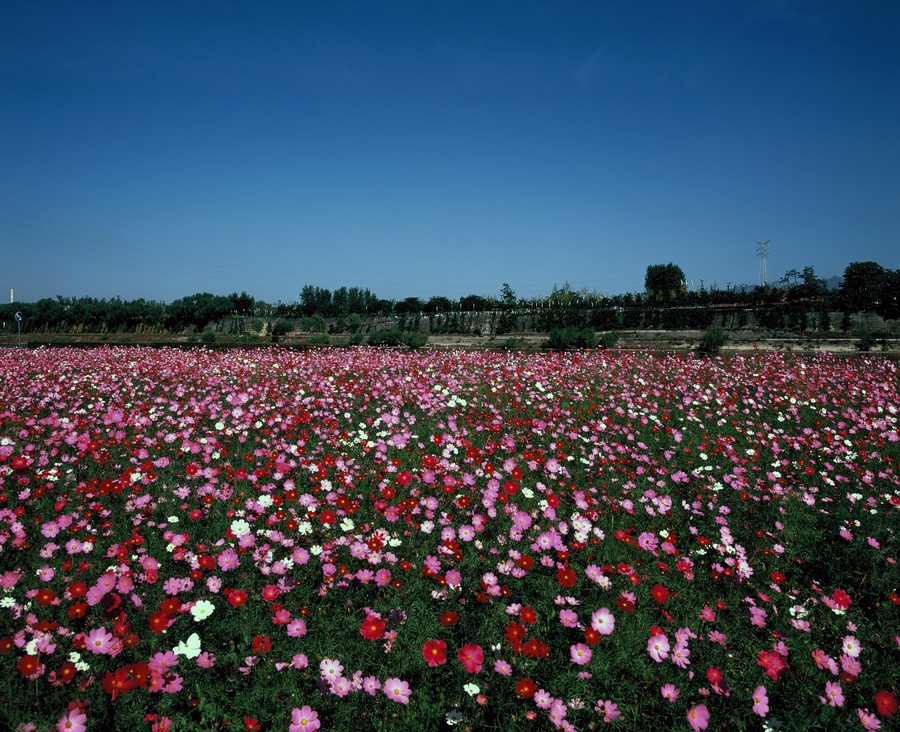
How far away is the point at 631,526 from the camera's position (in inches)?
122

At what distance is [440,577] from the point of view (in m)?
2.23

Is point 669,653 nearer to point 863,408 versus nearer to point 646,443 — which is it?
point 646,443

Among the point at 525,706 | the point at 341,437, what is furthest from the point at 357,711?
the point at 341,437

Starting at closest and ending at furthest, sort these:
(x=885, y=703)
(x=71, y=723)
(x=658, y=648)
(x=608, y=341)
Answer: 1. (x=71, y=723)
2. (x=885, y=703)
3. (x=658, y=648)
4. (x=608, y=341)

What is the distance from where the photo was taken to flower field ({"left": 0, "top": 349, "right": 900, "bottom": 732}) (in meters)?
1.72

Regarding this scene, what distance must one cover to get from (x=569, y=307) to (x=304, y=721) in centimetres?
2771

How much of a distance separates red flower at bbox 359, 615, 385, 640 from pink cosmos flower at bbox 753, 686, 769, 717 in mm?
1380

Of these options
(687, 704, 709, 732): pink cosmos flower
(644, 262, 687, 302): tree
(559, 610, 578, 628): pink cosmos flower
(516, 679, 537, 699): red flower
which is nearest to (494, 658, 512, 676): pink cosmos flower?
(516, 679, 537, 699): red flower

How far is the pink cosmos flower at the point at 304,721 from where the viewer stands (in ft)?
4.96

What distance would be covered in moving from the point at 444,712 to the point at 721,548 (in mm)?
1891

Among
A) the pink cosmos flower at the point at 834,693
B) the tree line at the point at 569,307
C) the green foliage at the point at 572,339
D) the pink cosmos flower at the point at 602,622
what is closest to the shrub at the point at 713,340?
the green foliage at the point at 572,339

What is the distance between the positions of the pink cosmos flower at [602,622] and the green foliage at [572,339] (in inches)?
479

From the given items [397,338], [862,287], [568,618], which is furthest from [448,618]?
[862,287]

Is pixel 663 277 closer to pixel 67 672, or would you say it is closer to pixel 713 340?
pixel 713 340
